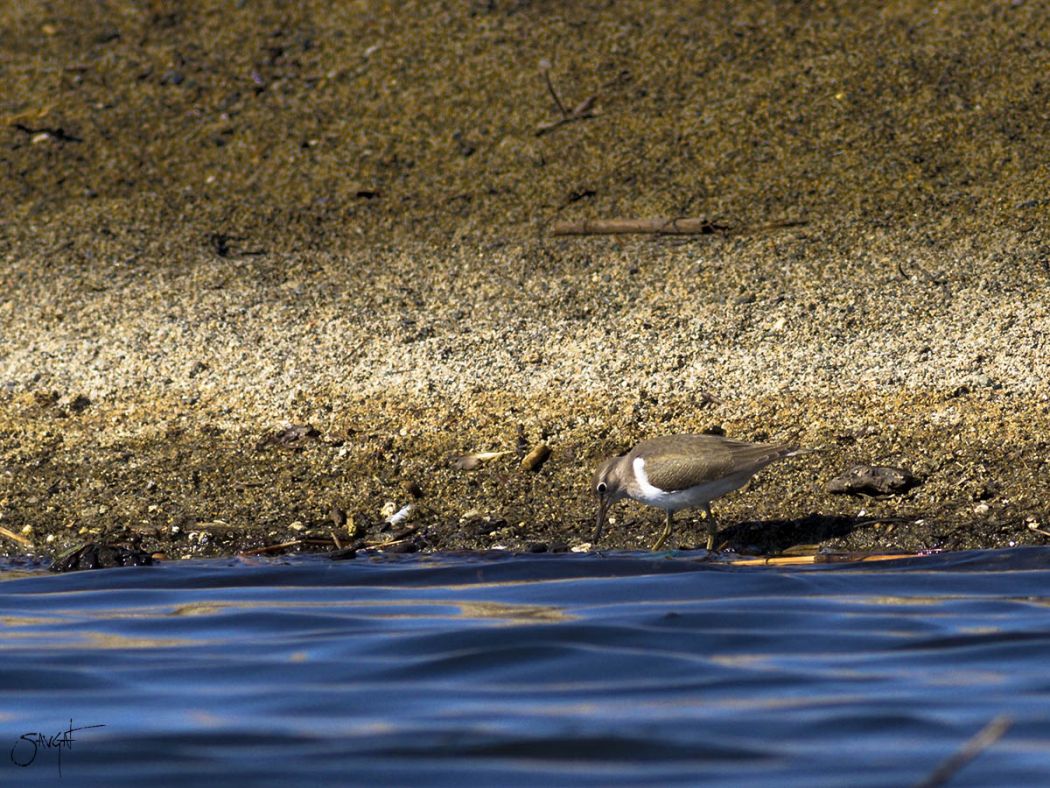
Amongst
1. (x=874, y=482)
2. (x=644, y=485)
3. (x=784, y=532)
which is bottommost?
(x=784, y=532)

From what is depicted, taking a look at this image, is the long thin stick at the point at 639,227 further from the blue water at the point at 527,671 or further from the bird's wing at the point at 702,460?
the blue water at the point at 527,671

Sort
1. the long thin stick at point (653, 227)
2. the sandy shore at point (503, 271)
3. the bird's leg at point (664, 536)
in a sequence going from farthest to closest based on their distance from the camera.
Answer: the long thin stick at point (653, 227), the sandy shore at point (503, 271), the bird's leg at point (664, 536)

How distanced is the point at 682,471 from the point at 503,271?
171 inches

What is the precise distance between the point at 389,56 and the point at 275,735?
11.5m

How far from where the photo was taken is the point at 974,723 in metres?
4.73

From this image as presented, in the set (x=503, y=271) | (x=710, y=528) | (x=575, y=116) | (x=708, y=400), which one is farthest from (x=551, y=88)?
(x=710, y=528)

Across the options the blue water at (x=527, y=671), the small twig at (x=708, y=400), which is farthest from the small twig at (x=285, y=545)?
the small twig at (x=708, y=400)

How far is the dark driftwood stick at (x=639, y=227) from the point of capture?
12.0 metres

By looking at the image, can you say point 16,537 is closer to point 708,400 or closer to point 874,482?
point 708,400

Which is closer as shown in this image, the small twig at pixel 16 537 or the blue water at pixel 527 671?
the blue water at pixel 527 671

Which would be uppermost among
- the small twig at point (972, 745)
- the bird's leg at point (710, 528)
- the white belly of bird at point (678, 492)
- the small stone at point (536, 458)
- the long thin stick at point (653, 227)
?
the small twig at point (972, 745)

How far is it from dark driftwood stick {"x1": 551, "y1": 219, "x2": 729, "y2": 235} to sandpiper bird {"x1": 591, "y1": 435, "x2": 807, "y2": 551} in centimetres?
409

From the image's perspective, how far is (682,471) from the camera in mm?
7652

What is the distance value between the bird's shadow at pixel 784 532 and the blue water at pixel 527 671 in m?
0.53
